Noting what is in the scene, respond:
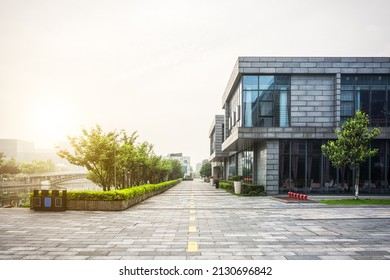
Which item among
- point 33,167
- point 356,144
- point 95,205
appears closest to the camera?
point 95,205

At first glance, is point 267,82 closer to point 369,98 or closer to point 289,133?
point 289,133

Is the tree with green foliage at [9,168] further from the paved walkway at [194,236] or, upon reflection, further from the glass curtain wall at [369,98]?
the glass curtain wall at [369,98]

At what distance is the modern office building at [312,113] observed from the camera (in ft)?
84.6

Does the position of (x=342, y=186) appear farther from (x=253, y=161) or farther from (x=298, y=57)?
(x=298, y=57)

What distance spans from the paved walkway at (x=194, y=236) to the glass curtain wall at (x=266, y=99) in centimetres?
1318

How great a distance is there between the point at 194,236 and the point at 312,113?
66.2 feet

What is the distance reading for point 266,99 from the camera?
26.7 meters

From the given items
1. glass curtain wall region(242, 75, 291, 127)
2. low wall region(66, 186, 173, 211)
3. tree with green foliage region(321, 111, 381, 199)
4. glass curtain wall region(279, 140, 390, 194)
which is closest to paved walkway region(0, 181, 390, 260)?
low wall region(66, 186, 173, 211)

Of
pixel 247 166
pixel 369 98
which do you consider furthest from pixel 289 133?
pixel 247 166

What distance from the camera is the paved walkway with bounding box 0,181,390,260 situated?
24.4 feet

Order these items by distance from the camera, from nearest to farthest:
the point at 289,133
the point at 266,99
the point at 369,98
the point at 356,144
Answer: the point at 356,144
the point at 289,133
the point at 369,98
the point at 266,99

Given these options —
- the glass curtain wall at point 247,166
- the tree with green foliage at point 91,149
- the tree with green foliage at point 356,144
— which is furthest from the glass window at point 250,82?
the tree with green foliage at point 91,149

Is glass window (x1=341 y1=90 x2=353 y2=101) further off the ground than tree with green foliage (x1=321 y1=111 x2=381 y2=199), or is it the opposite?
glass window (x1=341 y1=90 x2=353 y2=101)

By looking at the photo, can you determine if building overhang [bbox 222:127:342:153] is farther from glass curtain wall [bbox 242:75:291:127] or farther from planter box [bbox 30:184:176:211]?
planter box [bbox 30:184:176:211]
